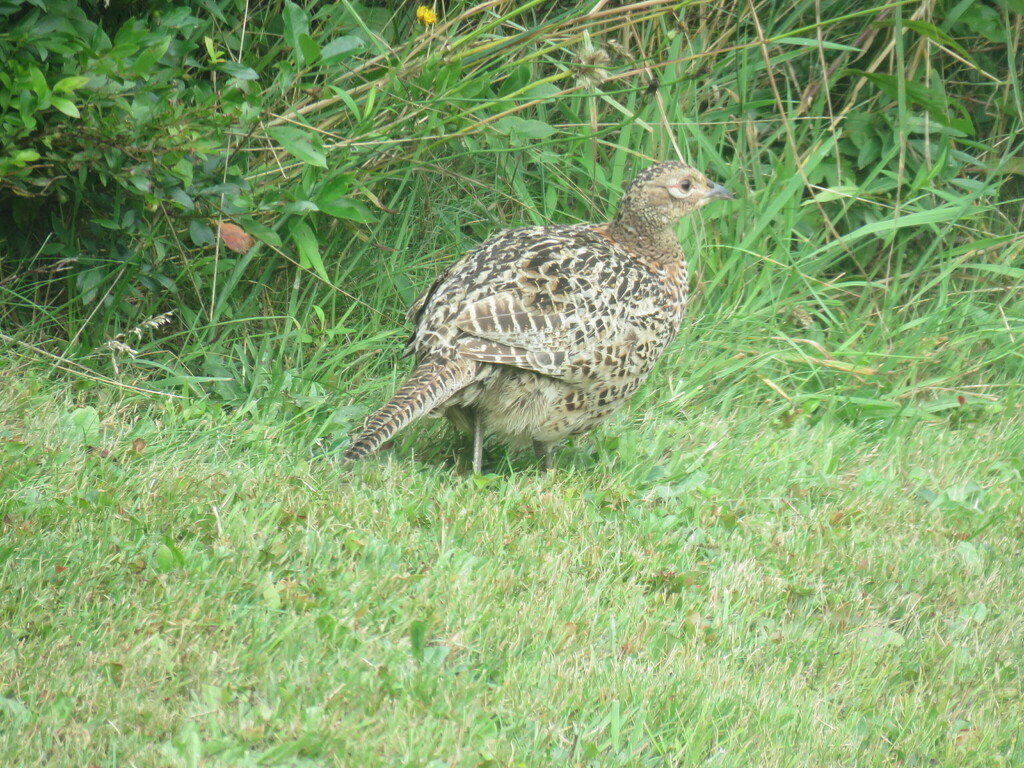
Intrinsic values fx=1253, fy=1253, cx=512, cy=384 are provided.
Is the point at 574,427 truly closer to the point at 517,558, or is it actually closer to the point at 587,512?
the point at 587,512

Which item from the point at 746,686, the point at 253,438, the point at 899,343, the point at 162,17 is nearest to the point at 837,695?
the point at 746,686

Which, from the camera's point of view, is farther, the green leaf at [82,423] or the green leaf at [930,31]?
the green leaf at [930,31]

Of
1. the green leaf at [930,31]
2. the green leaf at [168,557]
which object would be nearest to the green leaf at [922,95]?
the green leaf at [930,31]

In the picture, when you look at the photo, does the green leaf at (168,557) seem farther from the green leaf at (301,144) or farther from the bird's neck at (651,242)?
the bird's neck at (651,242)

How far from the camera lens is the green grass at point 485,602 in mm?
2957

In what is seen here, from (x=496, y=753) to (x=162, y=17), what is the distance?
117 inches

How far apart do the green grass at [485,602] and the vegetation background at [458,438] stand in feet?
0.04

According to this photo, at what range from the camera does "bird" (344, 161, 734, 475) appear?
172 inches

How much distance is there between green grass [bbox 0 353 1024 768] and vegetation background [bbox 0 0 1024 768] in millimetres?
13

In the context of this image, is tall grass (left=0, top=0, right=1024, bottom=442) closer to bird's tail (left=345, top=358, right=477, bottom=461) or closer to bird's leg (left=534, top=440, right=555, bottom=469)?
bird's tail (left=345, top=358, right=477, bottom=461)

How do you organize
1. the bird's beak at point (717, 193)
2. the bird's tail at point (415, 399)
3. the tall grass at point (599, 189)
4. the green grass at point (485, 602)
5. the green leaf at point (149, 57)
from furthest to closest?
the bird's beak at point (717, 193), the tall grass at point (599, 189), the green leaf at point (149, 57), the bird's tail at point (415, 399), the green grass at point (485, 602)

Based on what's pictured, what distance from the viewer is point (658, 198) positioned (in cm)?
510

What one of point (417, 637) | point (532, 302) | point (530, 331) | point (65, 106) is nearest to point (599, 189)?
point (532, 302)

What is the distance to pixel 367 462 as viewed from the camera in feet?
14.5
